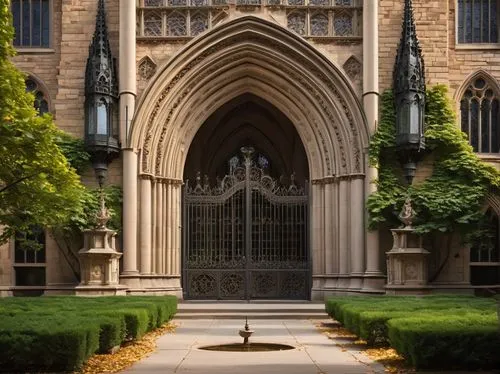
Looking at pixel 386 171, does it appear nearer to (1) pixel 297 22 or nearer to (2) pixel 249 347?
(1) pixel 297 22

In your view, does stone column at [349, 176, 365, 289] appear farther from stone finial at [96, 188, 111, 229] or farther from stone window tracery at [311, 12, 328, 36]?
stone finial at [96, 188, 111, 229]

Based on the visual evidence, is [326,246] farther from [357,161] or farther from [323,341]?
[323,341]

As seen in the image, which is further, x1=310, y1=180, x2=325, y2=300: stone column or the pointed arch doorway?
the pointed arch doorway

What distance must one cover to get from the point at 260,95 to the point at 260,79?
610mm

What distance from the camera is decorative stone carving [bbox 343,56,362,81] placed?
92.4ft

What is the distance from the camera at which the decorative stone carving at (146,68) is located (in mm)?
28062

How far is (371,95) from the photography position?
27.5 meters

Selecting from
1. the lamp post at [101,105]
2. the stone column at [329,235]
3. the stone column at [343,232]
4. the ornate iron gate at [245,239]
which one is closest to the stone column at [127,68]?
the lamp post at [101,105]

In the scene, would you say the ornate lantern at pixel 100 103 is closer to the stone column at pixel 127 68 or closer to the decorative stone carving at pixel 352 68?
the stone column at pixel 127 68

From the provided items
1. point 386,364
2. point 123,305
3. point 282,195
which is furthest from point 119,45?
point 386,364

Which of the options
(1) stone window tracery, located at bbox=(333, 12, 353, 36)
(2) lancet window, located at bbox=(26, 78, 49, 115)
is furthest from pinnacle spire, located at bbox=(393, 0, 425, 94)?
(2) lancet window, located at bbox=(26, 78, 49, 115)

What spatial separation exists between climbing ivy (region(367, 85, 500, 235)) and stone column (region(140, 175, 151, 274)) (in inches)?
262

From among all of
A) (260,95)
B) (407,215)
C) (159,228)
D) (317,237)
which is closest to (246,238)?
(317,237)

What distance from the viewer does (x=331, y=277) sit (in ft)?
92.0
